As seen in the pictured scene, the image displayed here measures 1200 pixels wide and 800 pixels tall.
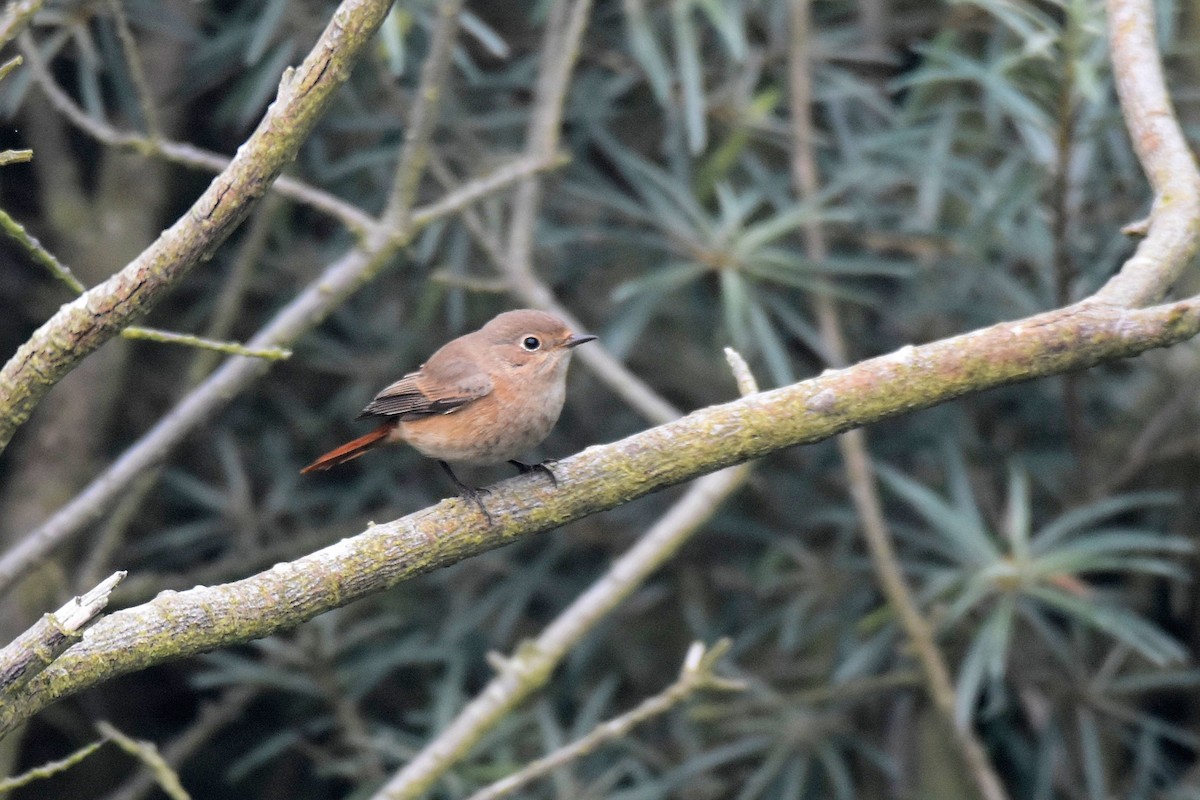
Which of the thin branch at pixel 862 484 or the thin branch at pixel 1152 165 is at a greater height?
the thin branch at pixel 1152 165

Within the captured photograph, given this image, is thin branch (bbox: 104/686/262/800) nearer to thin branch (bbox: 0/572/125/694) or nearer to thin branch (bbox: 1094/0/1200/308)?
thin branch (bbox: 0/572/125/694)

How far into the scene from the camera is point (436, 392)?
3469mm

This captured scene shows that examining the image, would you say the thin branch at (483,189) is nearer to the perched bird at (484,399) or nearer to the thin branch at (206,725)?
the perched bird at (484,399)

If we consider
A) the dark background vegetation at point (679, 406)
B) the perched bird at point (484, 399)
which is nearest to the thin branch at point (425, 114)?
the perched bird at point (484, 399)

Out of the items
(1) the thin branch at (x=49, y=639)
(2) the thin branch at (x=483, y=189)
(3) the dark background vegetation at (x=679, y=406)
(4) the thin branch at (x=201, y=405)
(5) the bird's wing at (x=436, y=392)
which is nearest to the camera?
(1) the thin branch at (x=49, y=639)

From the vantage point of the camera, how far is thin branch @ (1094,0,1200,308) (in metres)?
2.67

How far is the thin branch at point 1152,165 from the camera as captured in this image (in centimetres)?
267

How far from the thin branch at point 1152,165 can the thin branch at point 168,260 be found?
1.54 metres

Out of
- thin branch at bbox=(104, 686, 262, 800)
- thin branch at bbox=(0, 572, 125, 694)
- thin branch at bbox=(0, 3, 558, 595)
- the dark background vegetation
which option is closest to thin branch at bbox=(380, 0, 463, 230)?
thin branch at bbox=(0, 3, 558, 595)

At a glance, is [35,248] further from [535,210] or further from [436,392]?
[535,210]

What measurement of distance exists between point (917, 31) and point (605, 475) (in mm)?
3615

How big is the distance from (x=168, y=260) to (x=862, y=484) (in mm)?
2825

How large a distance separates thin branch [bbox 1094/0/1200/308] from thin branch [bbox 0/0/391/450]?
154 cm

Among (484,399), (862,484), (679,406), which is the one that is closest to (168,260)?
(484,399)
